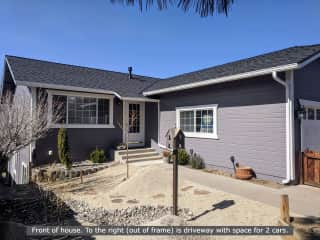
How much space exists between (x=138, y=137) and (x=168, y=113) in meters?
2.19

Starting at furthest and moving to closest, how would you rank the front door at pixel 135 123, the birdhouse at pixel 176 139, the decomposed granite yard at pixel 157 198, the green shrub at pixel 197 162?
the front door at pixel 135 123, the green shrub at pixel 197 162, the birdhouse at pixel 176 139, the decomposed granite yard at pixel 157 198

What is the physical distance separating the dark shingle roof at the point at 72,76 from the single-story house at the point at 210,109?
4cm

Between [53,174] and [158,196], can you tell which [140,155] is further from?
[158,196]

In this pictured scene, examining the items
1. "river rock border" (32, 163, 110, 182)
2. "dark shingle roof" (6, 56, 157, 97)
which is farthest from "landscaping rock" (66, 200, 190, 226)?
"dark shingle roof" (6, 56, 157, 97)

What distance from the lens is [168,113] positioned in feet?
35.3

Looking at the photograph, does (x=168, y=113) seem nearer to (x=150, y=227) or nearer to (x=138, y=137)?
(x=138, y=137)

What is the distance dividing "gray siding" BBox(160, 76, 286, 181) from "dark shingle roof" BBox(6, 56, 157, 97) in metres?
4.27

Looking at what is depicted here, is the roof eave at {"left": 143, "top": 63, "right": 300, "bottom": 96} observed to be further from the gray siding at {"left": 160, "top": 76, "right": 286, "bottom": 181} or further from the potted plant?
the potted plant

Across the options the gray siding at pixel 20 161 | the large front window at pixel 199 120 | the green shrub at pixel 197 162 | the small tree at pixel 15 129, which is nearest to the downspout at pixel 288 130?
the large front window at pixel 199 120

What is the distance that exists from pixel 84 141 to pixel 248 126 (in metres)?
6.87

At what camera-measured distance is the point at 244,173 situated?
7.00 metres

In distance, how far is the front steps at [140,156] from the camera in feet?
31.4

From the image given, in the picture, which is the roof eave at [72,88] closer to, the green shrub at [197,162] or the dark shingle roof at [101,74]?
the dark shingle roof at [101,74]

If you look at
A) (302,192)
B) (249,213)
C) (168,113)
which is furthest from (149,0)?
(168,113)
